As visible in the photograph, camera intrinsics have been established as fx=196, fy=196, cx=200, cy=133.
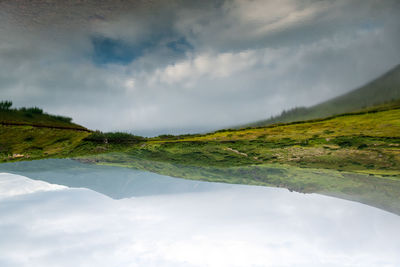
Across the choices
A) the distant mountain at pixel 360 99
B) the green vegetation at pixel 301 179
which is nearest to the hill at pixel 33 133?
the green vegetation at pixel 301 179

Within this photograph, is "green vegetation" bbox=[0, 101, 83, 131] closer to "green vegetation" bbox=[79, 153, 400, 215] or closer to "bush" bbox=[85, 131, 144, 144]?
"bush" bbox=[85, 131, 144, 144]

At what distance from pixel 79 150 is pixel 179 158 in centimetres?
1014

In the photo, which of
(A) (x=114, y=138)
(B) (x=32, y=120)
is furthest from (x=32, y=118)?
(A) (x=114, y=138)

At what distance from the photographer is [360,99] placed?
1538 centimetres

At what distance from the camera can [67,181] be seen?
121ft

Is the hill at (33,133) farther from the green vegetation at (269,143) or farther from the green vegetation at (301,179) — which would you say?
the green vegetation at (301,179)

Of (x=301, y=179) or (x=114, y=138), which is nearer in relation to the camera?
(x=114, y=138)

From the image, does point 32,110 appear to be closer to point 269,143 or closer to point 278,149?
point 269,143

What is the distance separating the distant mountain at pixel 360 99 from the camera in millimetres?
14789

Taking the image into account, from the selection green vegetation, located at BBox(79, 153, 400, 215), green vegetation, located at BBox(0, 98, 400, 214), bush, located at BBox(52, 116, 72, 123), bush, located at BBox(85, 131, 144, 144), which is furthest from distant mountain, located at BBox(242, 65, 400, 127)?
bush, located at BBox(52, 116, 72, 123)

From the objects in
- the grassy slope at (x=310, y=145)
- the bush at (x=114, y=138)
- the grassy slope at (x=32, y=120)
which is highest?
the grassy slope at (x=32, y=120)

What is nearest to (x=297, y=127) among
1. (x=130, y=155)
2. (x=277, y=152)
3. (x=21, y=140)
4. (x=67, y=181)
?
(x=277, y=152)

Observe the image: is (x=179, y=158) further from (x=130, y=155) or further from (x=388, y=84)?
(x=388, y=84)

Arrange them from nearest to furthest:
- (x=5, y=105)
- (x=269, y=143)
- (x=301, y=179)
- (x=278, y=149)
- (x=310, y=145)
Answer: (x=5, y=105) → (x=310, y=145) → (x=269, y=143) → (x=278, y=149) → (x=301, y=179)
